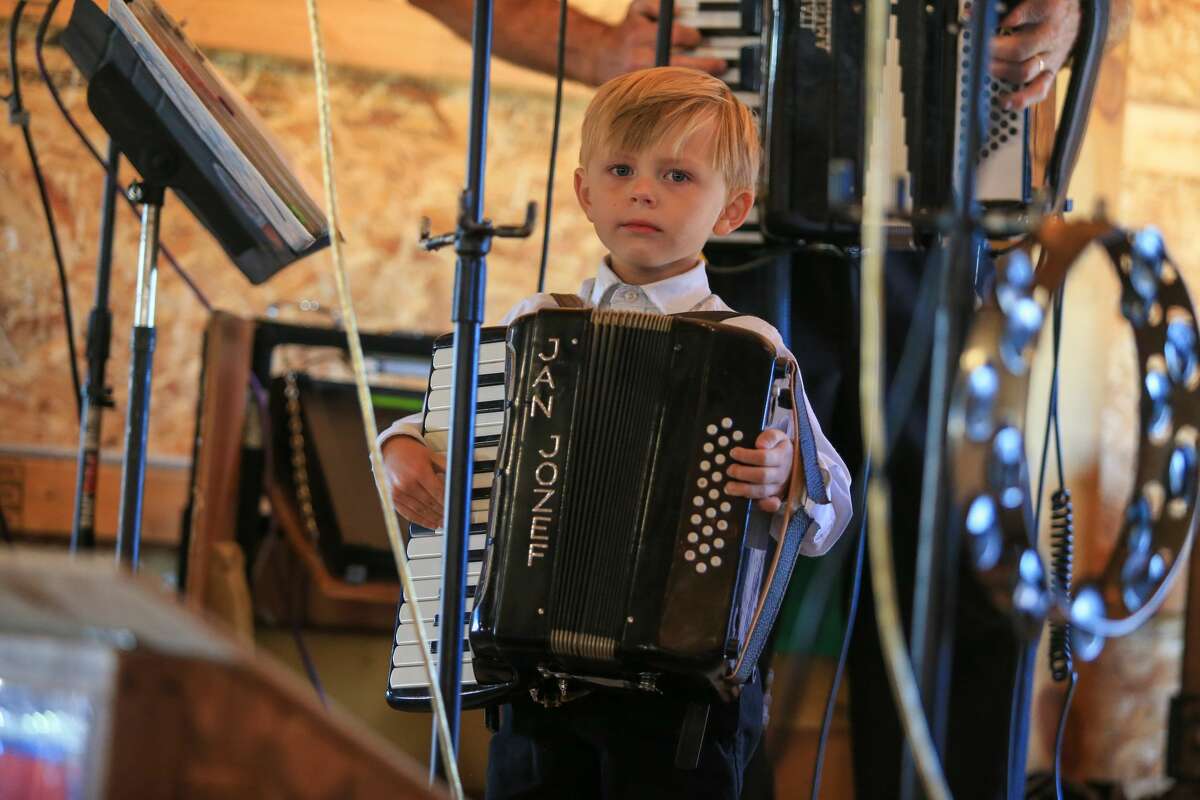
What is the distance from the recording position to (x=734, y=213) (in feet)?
5.31

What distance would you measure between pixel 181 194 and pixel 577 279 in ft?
6.11

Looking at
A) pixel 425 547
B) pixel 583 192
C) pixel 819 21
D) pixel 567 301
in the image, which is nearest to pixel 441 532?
pixel 425 547

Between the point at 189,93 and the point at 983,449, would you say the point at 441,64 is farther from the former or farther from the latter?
the point at 983,449

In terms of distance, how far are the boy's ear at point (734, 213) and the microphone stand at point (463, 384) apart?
1.43 feet

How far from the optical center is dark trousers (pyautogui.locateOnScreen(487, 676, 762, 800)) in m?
1.42

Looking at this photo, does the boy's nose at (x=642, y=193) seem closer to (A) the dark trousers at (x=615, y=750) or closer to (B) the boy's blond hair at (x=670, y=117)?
(B) the boy's blond hair at (x=670, y=117)

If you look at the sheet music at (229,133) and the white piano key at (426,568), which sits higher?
the sheet music at (229,133)

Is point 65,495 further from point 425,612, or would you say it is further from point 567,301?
point 567,301

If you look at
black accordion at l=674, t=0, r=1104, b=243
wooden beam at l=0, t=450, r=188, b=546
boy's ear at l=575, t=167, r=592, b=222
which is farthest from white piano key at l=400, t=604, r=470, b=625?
wooden beam at l=0, t=450, r=188, b=546

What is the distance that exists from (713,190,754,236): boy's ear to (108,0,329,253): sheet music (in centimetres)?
47

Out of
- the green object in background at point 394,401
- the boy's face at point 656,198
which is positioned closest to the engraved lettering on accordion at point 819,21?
the boy's face at point 656,198

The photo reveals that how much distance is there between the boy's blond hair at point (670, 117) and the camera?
4.91ft

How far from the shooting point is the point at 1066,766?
10.5 ft

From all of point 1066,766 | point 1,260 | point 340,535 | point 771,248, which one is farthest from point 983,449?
point 1,260
